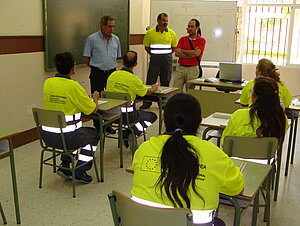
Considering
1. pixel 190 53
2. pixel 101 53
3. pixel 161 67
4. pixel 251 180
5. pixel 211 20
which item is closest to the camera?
pixel 251 180

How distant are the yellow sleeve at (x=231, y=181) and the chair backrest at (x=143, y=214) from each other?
319 millimetres

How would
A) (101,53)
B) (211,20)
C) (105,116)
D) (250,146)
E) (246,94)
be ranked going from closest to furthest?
(250,146)
(105,116)
(246,94)
(101,53)
(211,20)

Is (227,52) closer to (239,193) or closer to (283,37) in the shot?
(283,37)

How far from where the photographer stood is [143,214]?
1.72 meters

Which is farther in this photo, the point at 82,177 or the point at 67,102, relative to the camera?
the point at 82,177

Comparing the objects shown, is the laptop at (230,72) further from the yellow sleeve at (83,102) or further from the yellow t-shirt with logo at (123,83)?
the yellow sleeve at (83,102)

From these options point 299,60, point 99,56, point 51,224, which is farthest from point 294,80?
point 51,224

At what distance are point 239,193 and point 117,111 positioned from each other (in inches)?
96.5

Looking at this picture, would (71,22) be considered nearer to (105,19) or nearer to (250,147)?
(105,19)

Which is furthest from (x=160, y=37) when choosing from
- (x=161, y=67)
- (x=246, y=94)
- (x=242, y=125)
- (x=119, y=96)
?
(x=242, y=125)

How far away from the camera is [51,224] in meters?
3.24

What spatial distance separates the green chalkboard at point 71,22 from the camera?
533cm

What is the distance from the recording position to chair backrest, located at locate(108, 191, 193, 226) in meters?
1.64

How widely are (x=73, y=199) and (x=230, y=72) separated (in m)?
3.17
